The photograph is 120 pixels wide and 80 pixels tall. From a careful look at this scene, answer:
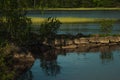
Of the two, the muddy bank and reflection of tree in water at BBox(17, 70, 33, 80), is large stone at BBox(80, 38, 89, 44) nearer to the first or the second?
the muddy bank

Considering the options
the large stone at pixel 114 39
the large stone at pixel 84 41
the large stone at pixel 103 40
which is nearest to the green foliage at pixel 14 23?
the large stone at pixel 84 41

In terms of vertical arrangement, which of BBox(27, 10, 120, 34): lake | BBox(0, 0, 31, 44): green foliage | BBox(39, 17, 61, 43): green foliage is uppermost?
BBox(0, 0, 31, 44): green foliage

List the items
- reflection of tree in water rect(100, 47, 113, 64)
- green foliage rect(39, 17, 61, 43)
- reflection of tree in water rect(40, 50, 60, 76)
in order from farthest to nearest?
1. green foliage rect(39, 17, 61, 43)
2. reflection of tree in water rect(100, 47, 113, 64)
3. reflection of tree in water rect(40, 50, 60, 76)

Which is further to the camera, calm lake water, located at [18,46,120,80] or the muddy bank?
the muddy bank

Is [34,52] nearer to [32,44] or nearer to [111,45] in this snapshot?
[32,44]

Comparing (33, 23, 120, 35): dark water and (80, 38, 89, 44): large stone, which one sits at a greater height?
(80, 38, 89, 44): large stone

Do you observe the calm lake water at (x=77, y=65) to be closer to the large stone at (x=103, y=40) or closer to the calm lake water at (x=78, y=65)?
the calm lake water at (x=78, y=65)

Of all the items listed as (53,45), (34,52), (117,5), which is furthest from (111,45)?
(117,5)

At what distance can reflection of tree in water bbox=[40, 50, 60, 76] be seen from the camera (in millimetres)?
26578

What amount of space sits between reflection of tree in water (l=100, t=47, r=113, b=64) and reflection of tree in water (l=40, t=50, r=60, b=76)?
323 centimetres

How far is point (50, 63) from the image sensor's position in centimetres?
2967

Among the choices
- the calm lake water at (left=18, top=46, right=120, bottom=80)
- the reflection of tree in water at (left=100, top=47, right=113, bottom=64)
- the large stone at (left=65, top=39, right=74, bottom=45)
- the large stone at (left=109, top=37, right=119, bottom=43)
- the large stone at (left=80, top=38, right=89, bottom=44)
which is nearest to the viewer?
the calm lake water at (left=18, top=46, right=120, bottom=80)

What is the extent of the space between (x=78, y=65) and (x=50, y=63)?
Answer: 85.8 inches

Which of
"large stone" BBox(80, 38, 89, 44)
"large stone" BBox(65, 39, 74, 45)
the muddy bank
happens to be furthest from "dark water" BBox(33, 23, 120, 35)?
"large stone" BBox(65, 39, 74, 45)
